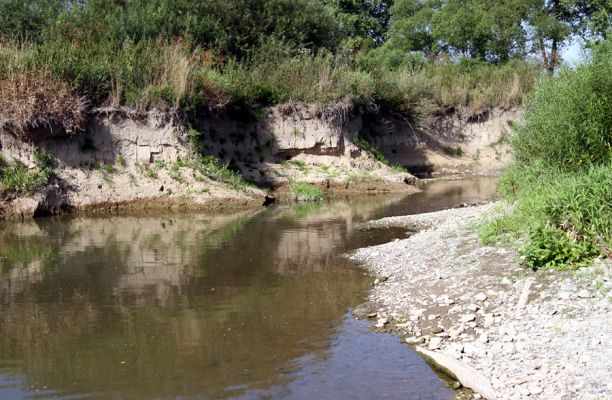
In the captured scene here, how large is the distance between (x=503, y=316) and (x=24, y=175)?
15416 mm

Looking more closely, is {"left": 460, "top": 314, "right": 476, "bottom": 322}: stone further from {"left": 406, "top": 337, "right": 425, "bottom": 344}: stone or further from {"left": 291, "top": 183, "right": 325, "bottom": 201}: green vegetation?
{"left": 291, "top": 183, "right": 325, "bottom": 201}: green vegetation

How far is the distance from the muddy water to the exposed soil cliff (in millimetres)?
4840

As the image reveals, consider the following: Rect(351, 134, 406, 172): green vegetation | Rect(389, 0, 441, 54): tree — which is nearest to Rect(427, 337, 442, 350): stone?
Rect(351, 134, 406, 172): green vegetation

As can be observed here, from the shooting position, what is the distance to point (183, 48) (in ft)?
77.5

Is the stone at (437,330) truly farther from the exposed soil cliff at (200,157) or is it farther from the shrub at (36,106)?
the shrub at (36,106)

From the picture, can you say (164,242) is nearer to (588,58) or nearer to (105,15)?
(588,58)

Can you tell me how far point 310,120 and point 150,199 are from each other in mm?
8111

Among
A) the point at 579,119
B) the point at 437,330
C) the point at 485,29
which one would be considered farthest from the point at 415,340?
the point at 485,29

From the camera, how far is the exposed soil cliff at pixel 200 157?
1967 centimetres

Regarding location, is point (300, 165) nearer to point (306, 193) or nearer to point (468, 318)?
point (306, 193)

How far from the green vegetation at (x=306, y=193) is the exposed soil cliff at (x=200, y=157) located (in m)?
0.82

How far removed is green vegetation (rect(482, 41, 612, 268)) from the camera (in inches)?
338

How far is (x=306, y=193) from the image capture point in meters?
23.0

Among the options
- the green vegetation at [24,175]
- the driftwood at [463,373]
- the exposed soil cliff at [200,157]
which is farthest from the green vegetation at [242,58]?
the driftwood at [463,373]
